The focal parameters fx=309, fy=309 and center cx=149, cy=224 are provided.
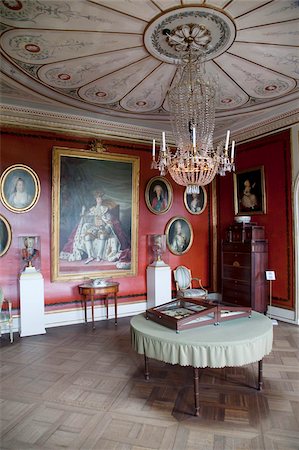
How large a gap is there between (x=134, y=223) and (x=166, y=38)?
430 cm

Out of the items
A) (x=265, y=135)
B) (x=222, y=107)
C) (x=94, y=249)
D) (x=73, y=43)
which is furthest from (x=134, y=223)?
(x=73, y=43)

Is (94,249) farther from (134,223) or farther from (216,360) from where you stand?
(216,360)

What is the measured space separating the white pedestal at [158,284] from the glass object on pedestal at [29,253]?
8.76ft

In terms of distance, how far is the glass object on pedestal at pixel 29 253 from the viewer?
6.20 m

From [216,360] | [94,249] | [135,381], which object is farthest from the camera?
[94,249]

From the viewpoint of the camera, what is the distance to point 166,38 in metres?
4.04

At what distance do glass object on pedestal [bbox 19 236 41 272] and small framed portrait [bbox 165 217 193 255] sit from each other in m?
3.28

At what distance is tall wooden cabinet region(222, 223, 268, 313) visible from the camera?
686cm

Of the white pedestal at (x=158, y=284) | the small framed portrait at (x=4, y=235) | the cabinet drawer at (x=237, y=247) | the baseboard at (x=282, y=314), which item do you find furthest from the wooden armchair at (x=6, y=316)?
the baseboard at (x=282, y=314)

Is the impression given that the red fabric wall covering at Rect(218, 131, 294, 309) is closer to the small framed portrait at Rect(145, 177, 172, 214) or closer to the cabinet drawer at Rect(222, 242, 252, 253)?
the cabinet drawer at Rect(222, 242, 252, 253)

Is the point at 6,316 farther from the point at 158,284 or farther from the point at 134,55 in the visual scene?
the point at 134,55

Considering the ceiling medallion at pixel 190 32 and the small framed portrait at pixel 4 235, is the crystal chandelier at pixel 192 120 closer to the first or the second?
the ceiling medallion at pixel 190 32

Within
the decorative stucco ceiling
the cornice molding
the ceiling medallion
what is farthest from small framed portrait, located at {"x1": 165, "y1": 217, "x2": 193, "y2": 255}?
the ceiling medallion

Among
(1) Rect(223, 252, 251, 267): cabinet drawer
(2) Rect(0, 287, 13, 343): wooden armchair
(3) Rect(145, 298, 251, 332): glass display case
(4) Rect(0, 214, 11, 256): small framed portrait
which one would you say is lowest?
(2) Rect(0, 287, 13, 343): wooden armchair
